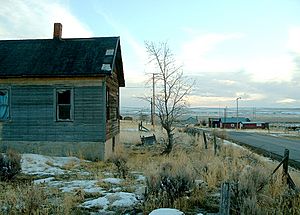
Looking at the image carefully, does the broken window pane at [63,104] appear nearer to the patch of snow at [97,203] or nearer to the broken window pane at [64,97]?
the broken window pane at [64,97]

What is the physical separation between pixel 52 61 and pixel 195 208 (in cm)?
1151

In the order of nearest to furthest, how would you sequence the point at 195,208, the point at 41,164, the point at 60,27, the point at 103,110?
Result: the point at 195,208 < the point at 41,164 < the point at 103,110 < the point at 60,27

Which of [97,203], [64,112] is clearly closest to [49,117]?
[64,112]

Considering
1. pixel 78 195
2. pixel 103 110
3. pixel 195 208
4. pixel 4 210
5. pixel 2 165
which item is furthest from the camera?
pixel 103 110

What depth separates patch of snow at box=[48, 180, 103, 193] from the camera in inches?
368

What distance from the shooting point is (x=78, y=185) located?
10.0 metres

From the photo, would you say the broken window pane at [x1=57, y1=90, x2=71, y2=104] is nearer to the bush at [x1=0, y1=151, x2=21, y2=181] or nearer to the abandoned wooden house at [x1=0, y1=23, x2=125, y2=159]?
the abandoned wooden house at [x1=0, y1=23, x2=125, y2=159]

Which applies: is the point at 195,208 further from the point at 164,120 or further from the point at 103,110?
the point at 164,120

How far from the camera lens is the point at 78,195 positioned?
8.59 meters

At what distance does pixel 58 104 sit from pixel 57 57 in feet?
7.81

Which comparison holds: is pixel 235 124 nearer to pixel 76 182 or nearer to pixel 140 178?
pixel 140 178

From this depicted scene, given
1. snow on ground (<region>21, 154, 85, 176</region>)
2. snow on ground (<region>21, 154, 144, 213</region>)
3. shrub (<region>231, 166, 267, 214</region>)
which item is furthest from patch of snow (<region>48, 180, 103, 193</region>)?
shrub (<region>231, 166, 267, 214</region>)

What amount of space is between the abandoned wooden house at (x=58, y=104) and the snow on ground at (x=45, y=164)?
80 centimetres

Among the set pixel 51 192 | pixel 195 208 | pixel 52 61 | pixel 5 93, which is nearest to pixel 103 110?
pixel 52 61
